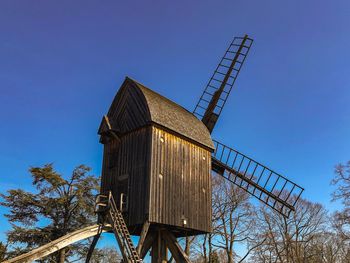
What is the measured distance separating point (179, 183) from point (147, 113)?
138 inches

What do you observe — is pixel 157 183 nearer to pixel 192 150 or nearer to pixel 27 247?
pixel 192 150

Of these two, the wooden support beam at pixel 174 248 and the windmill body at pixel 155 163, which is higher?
the windmill body at pixel 155 163

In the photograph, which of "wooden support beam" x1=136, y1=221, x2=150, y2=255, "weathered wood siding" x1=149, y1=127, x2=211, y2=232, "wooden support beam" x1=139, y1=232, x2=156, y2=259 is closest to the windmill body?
"weathered wood siding" x1=149, y1=127, x2=211, y2=232

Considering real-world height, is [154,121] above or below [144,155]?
above

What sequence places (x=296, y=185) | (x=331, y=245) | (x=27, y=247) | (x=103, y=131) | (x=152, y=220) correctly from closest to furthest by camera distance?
1. (x=152, y=220)
2. (x=103, y=131)
3. (x=296, y=185)
4. (x=27, y=247)
5. (x=331, y=245)

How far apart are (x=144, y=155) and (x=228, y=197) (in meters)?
20.1

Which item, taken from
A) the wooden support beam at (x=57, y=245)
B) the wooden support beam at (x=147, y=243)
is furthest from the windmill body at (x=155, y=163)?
the wooden support beam at (x=57, y=245)

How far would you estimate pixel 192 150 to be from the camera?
1880 centimetres

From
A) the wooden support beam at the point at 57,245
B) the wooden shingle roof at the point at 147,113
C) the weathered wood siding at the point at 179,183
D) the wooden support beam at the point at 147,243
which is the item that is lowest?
the wooden support beam at the point at 57,245

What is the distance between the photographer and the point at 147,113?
669 inches

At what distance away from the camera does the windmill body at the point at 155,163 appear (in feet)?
53.6

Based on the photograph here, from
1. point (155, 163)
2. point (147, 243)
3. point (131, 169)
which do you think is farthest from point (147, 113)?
point (147, 243)

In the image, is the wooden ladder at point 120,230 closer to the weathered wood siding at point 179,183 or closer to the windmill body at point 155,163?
the windmill body at point 155,163

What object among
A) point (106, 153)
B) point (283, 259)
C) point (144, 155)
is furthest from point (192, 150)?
point (283, 259)
